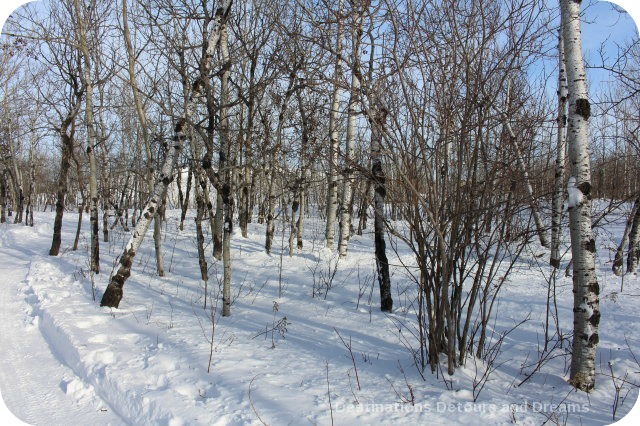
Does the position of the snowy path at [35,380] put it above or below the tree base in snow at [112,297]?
below

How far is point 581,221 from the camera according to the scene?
11.8ft

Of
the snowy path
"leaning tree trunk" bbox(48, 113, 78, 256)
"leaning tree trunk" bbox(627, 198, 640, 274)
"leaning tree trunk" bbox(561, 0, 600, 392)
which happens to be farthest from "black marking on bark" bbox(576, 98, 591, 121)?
"leaning tree trunk" bbox(48, 113, 78, 256)

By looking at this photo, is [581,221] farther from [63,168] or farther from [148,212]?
[63,168]

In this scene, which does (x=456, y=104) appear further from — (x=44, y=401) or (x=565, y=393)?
(x=44, y=401)

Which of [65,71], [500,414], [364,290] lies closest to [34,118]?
[65,71]

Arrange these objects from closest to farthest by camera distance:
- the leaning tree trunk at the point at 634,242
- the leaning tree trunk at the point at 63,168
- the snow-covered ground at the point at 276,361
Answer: the snow-covered ground at the point at 276,361
the leaning tree trunk at the point at 634,242
the leaning tree trunk at the point at 63,168

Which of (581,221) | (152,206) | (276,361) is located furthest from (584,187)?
(152,206)

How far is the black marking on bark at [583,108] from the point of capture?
139 inches

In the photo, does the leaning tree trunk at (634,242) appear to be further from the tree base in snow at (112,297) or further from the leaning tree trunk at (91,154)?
the leaning tree trunk at (91,154)

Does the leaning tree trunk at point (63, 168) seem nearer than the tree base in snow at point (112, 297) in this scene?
No

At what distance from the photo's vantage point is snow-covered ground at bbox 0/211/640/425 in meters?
3.25

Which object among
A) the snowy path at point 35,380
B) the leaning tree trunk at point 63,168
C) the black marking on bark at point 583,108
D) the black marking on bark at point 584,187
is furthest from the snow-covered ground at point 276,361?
the leaning tree trunk at point 63,168

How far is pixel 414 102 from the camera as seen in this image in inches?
150

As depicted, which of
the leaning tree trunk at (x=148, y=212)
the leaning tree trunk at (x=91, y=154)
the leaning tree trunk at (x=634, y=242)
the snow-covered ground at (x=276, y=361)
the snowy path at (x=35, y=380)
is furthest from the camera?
the leaning tree trunk at (x=91, y=154)
